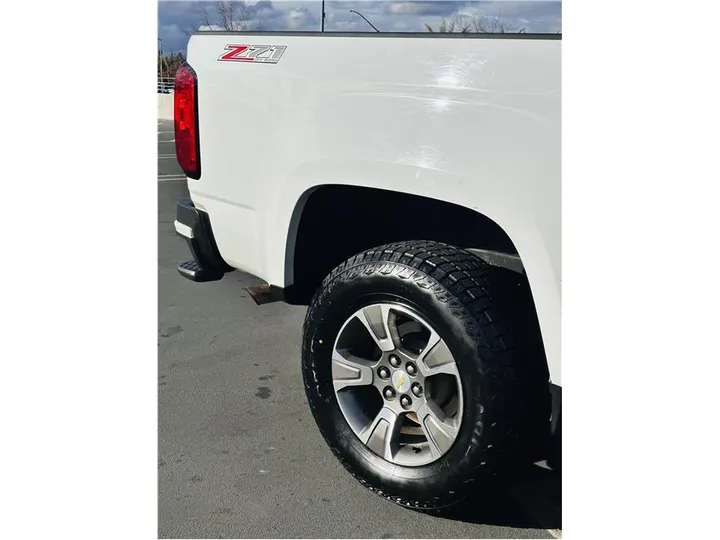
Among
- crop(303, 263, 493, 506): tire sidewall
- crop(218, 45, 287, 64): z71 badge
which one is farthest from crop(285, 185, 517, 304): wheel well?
crop(218, 45, 287, 64): z71 badge

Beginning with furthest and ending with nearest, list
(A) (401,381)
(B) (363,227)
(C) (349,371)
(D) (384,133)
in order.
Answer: (B) (363,227) < (C) (349,371) < (A) (401,381) < (D) (384,133)

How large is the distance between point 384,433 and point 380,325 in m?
0.40

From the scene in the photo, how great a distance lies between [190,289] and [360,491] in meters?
2.82

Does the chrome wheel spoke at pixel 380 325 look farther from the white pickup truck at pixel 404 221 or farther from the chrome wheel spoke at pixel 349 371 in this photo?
the chrome wheel spoke at pixel 349 371

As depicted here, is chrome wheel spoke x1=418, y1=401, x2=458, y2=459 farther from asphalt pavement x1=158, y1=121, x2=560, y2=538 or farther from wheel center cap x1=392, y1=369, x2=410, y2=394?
asphalt pavement x1=158, y1=121, x2=560, y2=538

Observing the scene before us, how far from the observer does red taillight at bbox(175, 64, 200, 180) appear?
3.08 meters

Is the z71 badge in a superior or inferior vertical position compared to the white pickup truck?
superior

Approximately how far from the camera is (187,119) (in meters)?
3.11

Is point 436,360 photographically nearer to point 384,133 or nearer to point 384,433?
point 384,433

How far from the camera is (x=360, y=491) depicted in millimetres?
2779

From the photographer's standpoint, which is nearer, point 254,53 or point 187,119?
point 254,53

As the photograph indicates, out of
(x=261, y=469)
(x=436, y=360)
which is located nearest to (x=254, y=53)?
(x=436, y=360)

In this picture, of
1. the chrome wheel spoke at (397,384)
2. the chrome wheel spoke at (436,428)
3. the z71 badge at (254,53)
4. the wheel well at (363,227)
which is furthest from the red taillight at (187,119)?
the chrome wheel spoke at (436,428)

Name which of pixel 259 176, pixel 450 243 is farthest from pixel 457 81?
pixel 259 176
